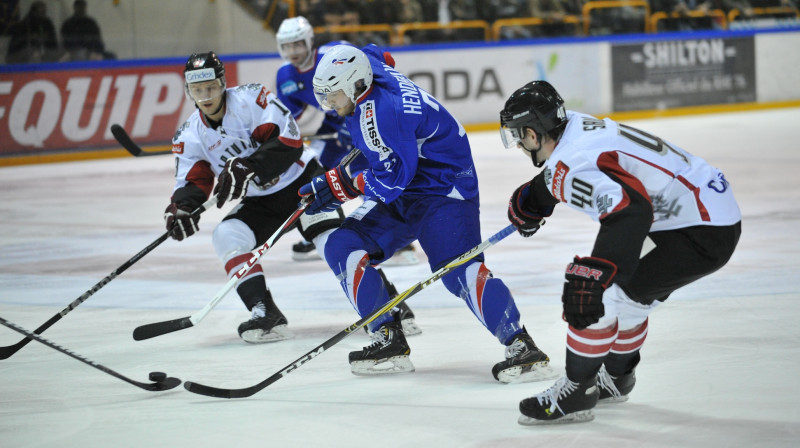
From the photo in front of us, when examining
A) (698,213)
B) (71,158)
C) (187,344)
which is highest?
(698,213)

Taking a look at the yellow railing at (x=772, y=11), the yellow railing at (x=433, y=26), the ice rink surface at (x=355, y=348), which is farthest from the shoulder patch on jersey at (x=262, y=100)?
the yellow railing at (x=772, y=11)

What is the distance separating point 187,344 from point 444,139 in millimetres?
1399

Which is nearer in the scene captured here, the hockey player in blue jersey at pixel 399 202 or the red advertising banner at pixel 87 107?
the hockey player in blue jersey at pixel 399 202

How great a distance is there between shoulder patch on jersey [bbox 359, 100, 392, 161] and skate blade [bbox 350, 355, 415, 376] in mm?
720

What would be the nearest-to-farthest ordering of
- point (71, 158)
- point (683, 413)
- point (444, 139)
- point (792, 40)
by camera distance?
1. point (683, 413)
2. point (444, 139)
3. point (71, 158)
4. point (792, 40)

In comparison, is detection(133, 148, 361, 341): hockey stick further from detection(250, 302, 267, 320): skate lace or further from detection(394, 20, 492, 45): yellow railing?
detection(394, 20, 492, 45): yellow railing

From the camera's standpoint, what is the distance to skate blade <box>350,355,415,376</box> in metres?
3.69

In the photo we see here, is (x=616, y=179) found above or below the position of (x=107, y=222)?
above

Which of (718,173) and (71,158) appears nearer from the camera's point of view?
(718,173)

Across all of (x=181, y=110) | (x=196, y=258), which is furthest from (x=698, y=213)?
(x=181, y=110)

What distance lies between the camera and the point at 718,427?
113 inches

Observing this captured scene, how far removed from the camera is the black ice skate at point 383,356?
12.1 feet

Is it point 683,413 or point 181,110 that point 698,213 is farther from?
point 181,110

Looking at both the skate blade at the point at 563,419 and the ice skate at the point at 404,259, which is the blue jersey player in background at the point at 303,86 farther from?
the skate blade at the point at 563,419
